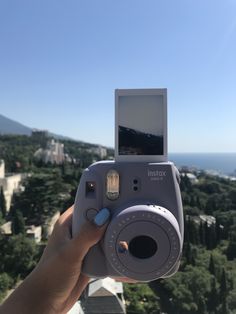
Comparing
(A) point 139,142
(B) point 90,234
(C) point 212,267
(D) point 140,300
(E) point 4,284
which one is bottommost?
(D) point 140,300

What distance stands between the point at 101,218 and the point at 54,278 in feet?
0.68

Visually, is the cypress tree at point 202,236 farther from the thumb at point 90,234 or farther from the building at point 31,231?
the thumb at point 90,234

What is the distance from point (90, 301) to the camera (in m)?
7.75

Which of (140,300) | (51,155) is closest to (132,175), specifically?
(140,300)

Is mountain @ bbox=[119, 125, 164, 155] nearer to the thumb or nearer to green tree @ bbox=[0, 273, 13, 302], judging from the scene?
the thumb

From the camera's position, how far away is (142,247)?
1065mm

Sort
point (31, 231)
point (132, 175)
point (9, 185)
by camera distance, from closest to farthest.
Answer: point (132, 175) < point (31, 231) < point (9, 185)

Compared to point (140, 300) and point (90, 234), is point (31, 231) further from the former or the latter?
point (90, 234)

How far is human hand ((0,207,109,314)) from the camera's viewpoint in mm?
1015

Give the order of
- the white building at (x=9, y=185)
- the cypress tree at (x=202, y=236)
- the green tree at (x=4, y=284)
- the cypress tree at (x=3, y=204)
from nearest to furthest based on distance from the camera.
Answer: the green tree at (x=4, y=284)
the cypress tree at (x=202, y=236)
the cypress tree at (x=3, y=204)
the white building at (x=9, y=185)

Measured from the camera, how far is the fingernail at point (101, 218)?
3.44ft

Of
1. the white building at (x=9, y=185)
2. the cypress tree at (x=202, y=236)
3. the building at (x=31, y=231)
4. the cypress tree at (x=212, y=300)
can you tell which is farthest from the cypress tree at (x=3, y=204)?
the cypress tree at (x=212, y=300)

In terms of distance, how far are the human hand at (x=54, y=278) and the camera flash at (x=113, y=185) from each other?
10 centimetres

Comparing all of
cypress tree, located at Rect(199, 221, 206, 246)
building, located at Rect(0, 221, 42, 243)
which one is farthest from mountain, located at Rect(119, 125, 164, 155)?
building, located at Rect(0, 221, 42, 243)
